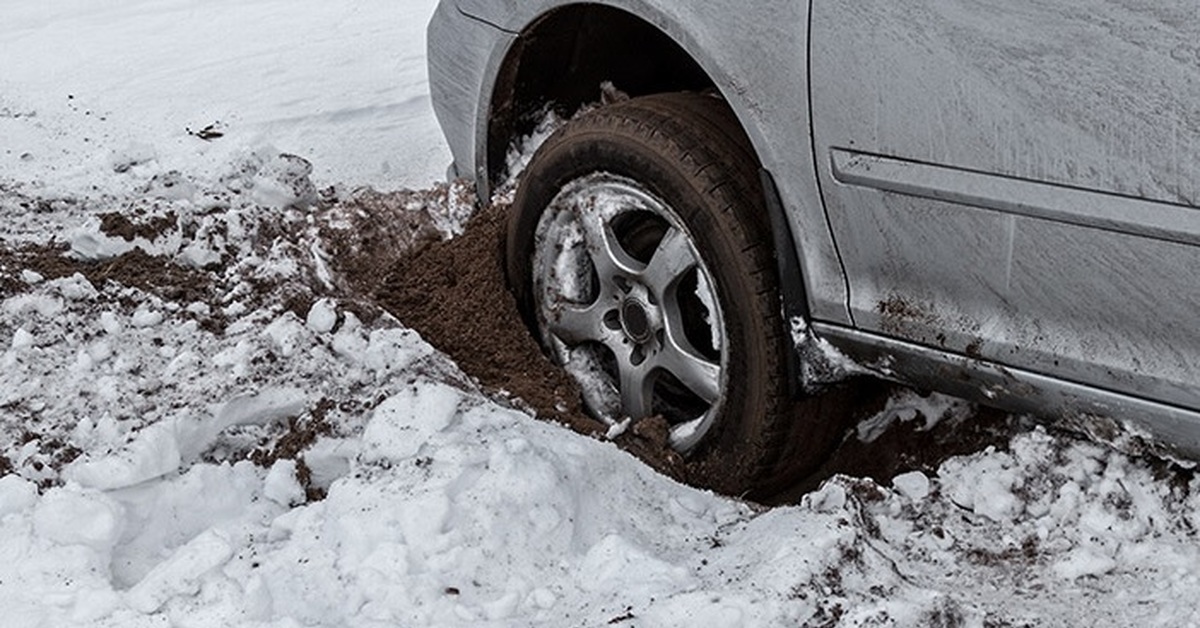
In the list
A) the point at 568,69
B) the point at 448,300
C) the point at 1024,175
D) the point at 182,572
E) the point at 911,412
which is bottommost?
the point at 448,300

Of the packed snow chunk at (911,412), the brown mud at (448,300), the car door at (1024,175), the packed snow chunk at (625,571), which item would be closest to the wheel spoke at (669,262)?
the brown mud at (448,300)

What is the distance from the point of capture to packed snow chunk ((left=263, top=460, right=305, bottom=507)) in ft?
9.95

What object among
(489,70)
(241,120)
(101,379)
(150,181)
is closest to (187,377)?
(101,379)

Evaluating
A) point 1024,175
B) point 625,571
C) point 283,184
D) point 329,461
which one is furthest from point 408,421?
point 283,184

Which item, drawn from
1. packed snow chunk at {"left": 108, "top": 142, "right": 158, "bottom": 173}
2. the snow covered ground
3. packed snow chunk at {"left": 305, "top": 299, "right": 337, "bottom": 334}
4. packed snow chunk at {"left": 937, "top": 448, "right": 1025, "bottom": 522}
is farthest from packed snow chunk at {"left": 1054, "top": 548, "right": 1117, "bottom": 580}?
packed snow chunk at {"left": 108, "top": 142, "right": 158, "bottom": 173}

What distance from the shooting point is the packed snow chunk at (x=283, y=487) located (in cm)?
303

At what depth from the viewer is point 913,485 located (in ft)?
9.91

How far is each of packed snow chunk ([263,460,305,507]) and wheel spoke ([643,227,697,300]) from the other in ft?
2.92

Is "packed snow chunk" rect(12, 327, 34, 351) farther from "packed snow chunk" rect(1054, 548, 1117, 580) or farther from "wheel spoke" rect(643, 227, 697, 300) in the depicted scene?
"packed snow chunk" rect(1054, 548, 1117, 580)

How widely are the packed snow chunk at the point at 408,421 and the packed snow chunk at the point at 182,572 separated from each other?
0.36m

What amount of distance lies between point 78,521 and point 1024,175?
6.13 feet

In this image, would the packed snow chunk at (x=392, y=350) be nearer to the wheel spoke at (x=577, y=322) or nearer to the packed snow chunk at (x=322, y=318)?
the packed snow chunk at (x=322, y=318)

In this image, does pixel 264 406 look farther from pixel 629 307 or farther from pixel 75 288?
pixel 629 307

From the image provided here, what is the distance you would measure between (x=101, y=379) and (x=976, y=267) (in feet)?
6.55
